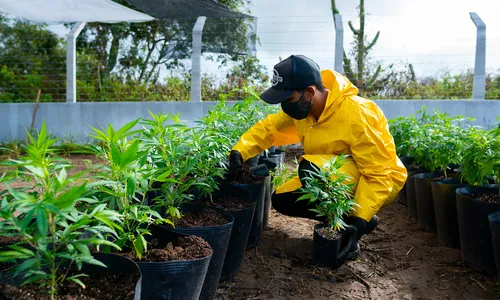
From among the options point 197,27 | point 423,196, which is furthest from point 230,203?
point 197,27

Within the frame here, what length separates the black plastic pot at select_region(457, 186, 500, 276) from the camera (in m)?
2.66

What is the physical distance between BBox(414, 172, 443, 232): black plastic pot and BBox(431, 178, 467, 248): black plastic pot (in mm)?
252

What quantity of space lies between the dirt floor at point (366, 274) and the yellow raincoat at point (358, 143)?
39cm

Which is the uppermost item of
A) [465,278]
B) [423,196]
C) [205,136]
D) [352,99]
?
[352,99]

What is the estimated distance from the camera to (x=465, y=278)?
8.88 feet

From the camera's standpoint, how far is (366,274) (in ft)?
9.09

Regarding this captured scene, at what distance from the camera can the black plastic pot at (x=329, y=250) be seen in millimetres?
2717

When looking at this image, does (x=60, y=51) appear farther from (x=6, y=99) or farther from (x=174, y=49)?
(x=174, y=49)

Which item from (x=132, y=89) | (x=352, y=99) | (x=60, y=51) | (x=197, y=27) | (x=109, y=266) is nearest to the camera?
(x=109, y=266)

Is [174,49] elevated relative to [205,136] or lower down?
elevated

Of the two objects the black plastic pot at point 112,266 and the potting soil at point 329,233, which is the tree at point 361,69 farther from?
the black plastic pot at point 112,266

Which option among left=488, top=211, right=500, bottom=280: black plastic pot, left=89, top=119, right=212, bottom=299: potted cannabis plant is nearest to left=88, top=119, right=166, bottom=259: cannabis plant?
left=89, top=119, right=212, bottom=299: potted cannabis plant

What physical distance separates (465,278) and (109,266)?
215cm

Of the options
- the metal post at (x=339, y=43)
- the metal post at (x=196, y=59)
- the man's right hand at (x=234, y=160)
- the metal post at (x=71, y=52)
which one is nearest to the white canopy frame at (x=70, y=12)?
the metal post at (x=71, y=52)
